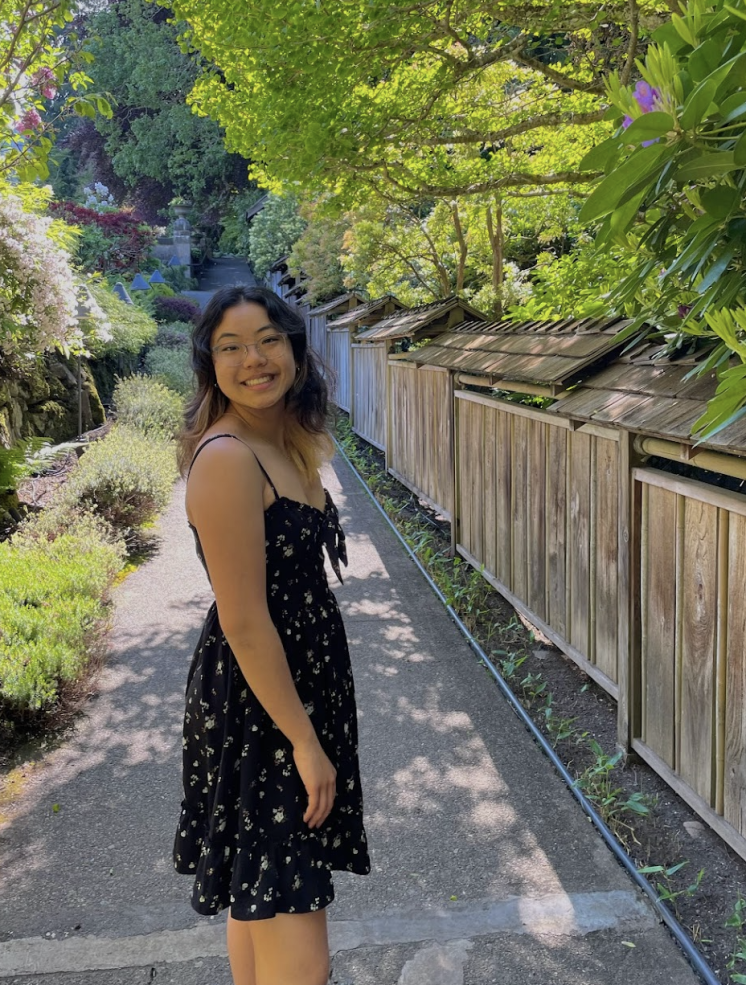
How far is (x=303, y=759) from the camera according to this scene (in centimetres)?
184

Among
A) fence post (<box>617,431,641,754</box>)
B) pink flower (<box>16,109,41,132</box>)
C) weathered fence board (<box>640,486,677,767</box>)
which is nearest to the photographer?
weathered fence board (<box>640,486,677,767</box>)

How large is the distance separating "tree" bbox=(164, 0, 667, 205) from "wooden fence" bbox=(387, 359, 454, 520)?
76.1 inches

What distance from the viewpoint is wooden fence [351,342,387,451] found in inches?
496

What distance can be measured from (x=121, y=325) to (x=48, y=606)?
473 inches

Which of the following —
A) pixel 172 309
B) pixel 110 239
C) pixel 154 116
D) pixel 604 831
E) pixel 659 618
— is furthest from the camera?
pixel 154 116

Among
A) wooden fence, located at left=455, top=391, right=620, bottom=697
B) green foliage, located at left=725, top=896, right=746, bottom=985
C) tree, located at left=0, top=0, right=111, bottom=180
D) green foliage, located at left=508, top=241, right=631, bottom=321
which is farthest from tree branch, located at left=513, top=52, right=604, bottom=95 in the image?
green foliage, located at left=725, top=896, right=746, bottom=985

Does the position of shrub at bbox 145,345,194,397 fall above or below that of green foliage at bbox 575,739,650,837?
above

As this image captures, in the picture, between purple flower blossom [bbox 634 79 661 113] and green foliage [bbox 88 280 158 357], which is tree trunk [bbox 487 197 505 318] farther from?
purple flower blossom [bbox 634 79 661 113]

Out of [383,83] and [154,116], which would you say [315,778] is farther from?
[154,116]

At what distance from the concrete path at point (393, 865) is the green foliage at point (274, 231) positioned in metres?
28.7

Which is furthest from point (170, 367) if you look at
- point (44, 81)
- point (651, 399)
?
point (651, 399)

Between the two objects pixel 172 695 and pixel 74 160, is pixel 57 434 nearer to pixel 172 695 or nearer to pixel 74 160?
pixel 172 695

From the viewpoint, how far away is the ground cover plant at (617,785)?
272 cm

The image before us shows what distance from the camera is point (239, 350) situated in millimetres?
2014
